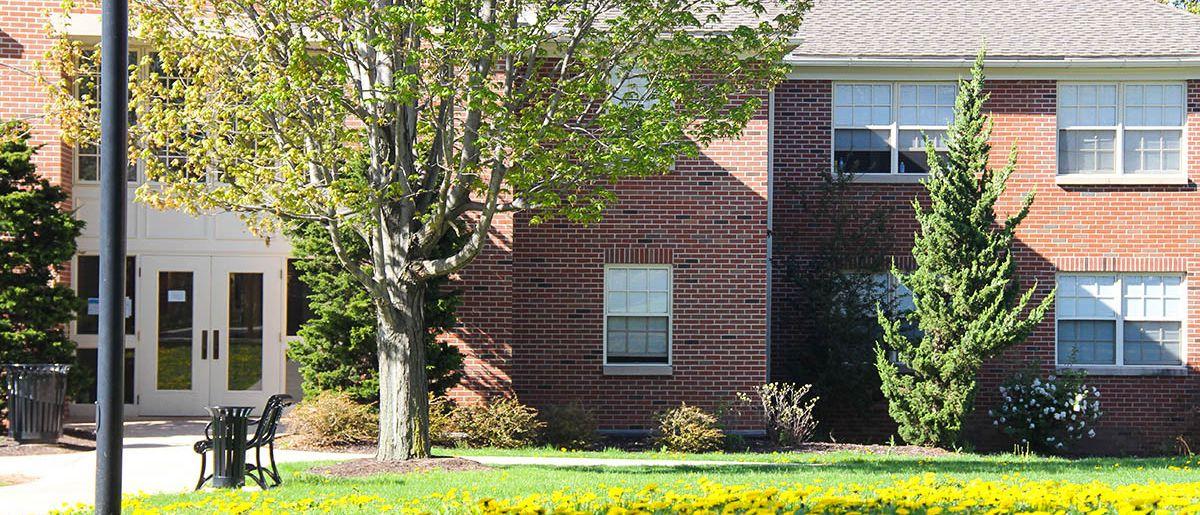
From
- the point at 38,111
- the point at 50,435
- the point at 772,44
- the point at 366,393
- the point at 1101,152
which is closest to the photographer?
the point at 772,44

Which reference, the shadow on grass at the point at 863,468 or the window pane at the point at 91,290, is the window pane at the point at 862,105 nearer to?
the shadow on grass at the point at 863,468

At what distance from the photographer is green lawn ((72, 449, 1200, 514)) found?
891 centimetres

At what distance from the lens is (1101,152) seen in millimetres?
18609

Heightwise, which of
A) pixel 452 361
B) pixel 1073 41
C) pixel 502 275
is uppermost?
pixel 1073 41

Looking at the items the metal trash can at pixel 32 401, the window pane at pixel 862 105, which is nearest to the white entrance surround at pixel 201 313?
the metal trash can at pixel 32 401

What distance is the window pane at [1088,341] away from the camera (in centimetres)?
1859

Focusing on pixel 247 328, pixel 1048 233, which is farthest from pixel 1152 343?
pixel 247 328

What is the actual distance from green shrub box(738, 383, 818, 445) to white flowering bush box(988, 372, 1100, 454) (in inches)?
115

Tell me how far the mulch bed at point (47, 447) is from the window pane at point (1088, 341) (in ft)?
45.7

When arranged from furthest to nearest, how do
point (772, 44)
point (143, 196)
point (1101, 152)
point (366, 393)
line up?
point (1101, 152)
point (366, 393)
point (772, 44)
point (143, 196)

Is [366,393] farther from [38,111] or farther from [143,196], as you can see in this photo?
[38,111]

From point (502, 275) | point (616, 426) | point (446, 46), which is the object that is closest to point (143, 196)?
point (446, 46)

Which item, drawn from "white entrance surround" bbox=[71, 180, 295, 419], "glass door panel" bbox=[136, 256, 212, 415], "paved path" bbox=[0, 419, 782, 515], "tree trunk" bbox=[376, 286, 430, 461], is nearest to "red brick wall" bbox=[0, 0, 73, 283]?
"white entrance surround" bbox=[71, 180, 295, 419]

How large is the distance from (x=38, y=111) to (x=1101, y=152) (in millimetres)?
15668
